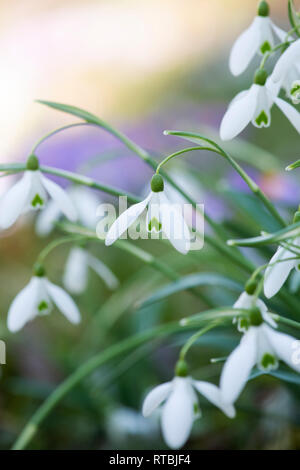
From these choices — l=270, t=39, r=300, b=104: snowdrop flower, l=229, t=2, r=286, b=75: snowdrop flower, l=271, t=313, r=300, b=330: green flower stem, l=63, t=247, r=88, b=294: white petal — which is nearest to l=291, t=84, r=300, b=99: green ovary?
l=270, t=39, r=300, b=104: snowdrop flower

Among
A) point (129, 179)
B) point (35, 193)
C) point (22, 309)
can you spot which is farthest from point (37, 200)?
point (129, 179)

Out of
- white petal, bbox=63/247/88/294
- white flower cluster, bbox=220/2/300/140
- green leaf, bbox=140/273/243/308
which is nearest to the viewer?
white flower cluster, bbox=220/2/300/140

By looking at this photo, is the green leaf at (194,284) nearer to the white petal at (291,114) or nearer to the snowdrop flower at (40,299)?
the snowdrop flower at (40,299)

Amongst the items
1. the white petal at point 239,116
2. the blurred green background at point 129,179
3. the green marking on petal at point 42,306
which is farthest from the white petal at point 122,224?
the blurred green background at point 129,179

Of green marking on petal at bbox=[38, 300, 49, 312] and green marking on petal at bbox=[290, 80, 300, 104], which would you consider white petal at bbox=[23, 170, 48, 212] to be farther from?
green marking on petal at bbox=[290, 80, 300, 104]
